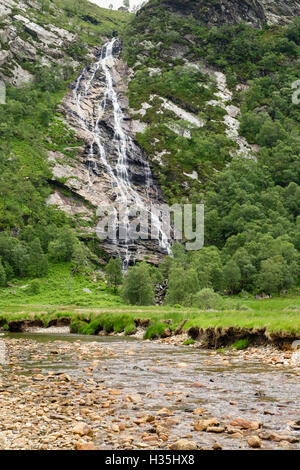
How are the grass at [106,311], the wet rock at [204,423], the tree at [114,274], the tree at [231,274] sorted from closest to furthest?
the wet rock at [204,423]
the grass at [106,311]
the tree at [231,274]
the tree at [114,274]

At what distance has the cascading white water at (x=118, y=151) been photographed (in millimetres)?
117188

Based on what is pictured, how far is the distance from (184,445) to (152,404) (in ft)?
12.9

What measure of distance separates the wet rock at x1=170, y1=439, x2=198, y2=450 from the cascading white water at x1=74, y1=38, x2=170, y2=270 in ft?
303

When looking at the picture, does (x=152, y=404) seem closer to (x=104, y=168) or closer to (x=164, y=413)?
(x=164, y=413)

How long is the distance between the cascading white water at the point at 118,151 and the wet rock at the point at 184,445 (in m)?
92.4

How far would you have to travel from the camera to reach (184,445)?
7496 mm

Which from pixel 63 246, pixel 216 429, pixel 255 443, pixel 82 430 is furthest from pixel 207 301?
pixel 63 246

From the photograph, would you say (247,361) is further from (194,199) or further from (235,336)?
(194,199)

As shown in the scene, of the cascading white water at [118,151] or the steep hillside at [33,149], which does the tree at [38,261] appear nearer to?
the steep hillside at [33,149]

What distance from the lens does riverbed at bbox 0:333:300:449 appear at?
8086 millimetres

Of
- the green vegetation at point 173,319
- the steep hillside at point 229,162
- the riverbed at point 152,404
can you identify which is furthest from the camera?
the steep hillside at point 229,162

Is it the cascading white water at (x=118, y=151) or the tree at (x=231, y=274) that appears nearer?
the tree at (x=231, y=274)

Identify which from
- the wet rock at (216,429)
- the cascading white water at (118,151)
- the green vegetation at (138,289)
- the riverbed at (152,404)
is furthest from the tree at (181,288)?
the wet rock at (216,429)

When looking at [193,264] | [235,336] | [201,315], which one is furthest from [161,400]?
[193,264]
